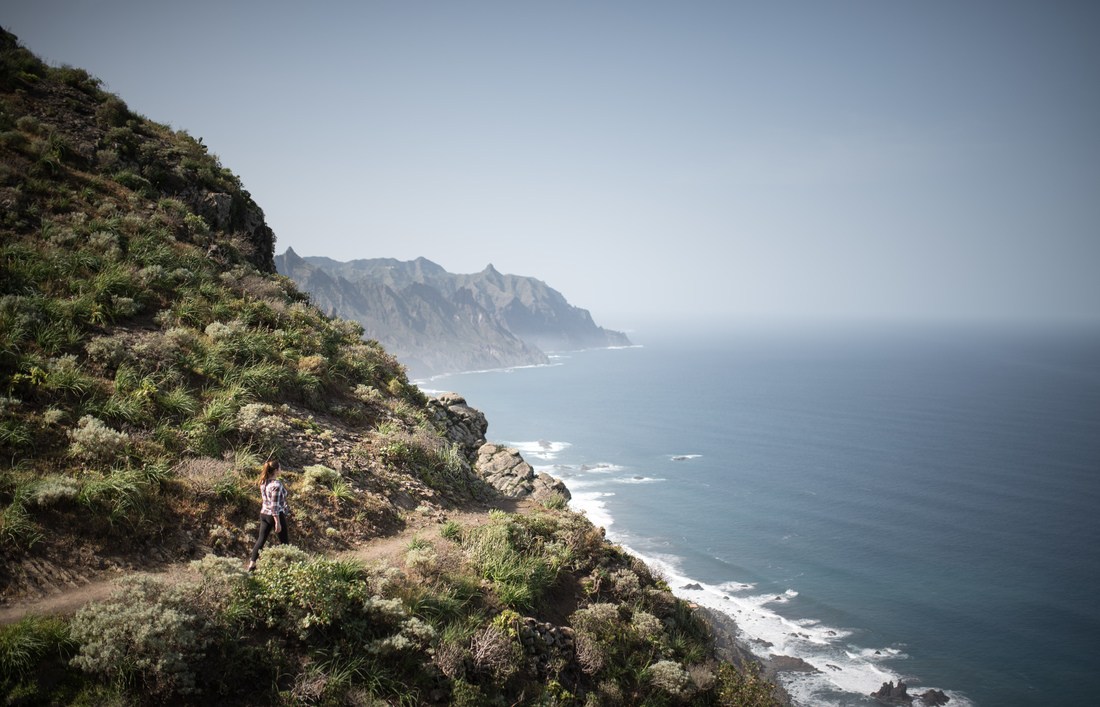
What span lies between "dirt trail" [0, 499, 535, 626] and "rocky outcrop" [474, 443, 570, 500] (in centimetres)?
314

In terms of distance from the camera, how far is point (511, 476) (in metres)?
23.4

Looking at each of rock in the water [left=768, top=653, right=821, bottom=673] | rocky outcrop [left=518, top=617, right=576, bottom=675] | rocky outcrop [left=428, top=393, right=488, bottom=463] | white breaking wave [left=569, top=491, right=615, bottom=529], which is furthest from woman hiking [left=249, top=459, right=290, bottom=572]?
white breaking wave [left=569, top=491, right=615, bottom=529]

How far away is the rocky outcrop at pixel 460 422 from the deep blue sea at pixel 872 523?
1375 inches

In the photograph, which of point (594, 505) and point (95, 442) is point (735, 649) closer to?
point (95, 442)

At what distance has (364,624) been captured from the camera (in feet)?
28.8

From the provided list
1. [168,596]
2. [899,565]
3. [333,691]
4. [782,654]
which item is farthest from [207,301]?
[899,565]

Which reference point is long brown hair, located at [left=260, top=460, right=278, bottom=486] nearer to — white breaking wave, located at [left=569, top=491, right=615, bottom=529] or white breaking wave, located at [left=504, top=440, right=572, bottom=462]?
white breaking wave, located at [left=569, top=491, right=615, bottom=529]

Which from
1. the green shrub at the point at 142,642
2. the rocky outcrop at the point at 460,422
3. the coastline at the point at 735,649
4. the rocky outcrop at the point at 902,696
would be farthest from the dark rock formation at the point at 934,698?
the green shrub at the point at 142,642

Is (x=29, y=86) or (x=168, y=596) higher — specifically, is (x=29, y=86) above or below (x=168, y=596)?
above

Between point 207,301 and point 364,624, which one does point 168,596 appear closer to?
point 364,624

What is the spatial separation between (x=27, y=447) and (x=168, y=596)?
218 inches

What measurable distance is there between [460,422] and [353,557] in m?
14.3

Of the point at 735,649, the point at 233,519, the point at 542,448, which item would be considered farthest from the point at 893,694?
the point at 542,448

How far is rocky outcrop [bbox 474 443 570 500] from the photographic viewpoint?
22281 mm
